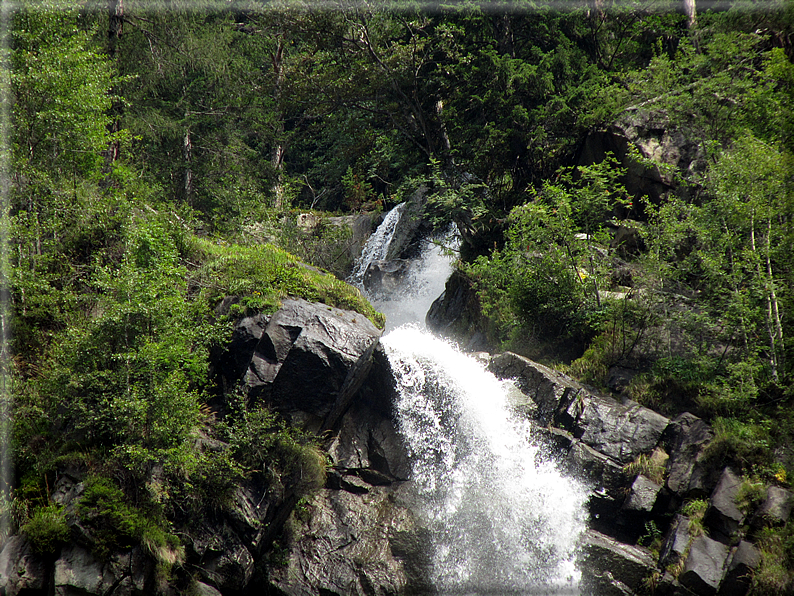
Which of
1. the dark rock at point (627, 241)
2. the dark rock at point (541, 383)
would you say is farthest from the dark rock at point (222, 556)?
the dark rock at point (627, 241)

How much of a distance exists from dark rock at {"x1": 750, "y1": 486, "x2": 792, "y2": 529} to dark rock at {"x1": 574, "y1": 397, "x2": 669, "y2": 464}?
7.15ft

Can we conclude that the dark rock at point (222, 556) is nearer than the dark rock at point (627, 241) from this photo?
Yes

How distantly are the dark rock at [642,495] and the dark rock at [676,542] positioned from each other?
0.51 meters

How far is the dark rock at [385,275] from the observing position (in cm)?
2030

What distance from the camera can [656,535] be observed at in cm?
908

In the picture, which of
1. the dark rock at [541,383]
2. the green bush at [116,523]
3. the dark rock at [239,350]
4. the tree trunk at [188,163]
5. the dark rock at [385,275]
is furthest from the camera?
the tree trunk at [188,163]

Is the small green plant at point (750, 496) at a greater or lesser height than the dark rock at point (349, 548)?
greater

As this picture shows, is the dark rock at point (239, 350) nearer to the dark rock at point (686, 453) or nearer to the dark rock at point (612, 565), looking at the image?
the dark rock at point (612, 565)

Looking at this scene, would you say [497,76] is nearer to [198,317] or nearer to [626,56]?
[626,56]

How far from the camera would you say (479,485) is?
10352mm

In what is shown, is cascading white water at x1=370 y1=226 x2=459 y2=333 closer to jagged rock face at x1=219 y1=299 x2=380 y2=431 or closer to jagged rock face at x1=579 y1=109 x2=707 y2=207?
jagged rock face at x1=579 y1=109 x2=707 y2=207

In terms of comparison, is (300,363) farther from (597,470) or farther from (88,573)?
(597,470)

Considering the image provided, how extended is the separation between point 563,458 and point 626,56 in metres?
16.3

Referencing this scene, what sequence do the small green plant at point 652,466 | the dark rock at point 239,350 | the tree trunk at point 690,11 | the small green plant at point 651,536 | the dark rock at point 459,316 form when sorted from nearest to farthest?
the small green plant at point 651,536 < the small green plant at point 652,466 < the dark rock at point 239,350 < the dark rock at point 459,316 < the tree trunk at point 690,11
